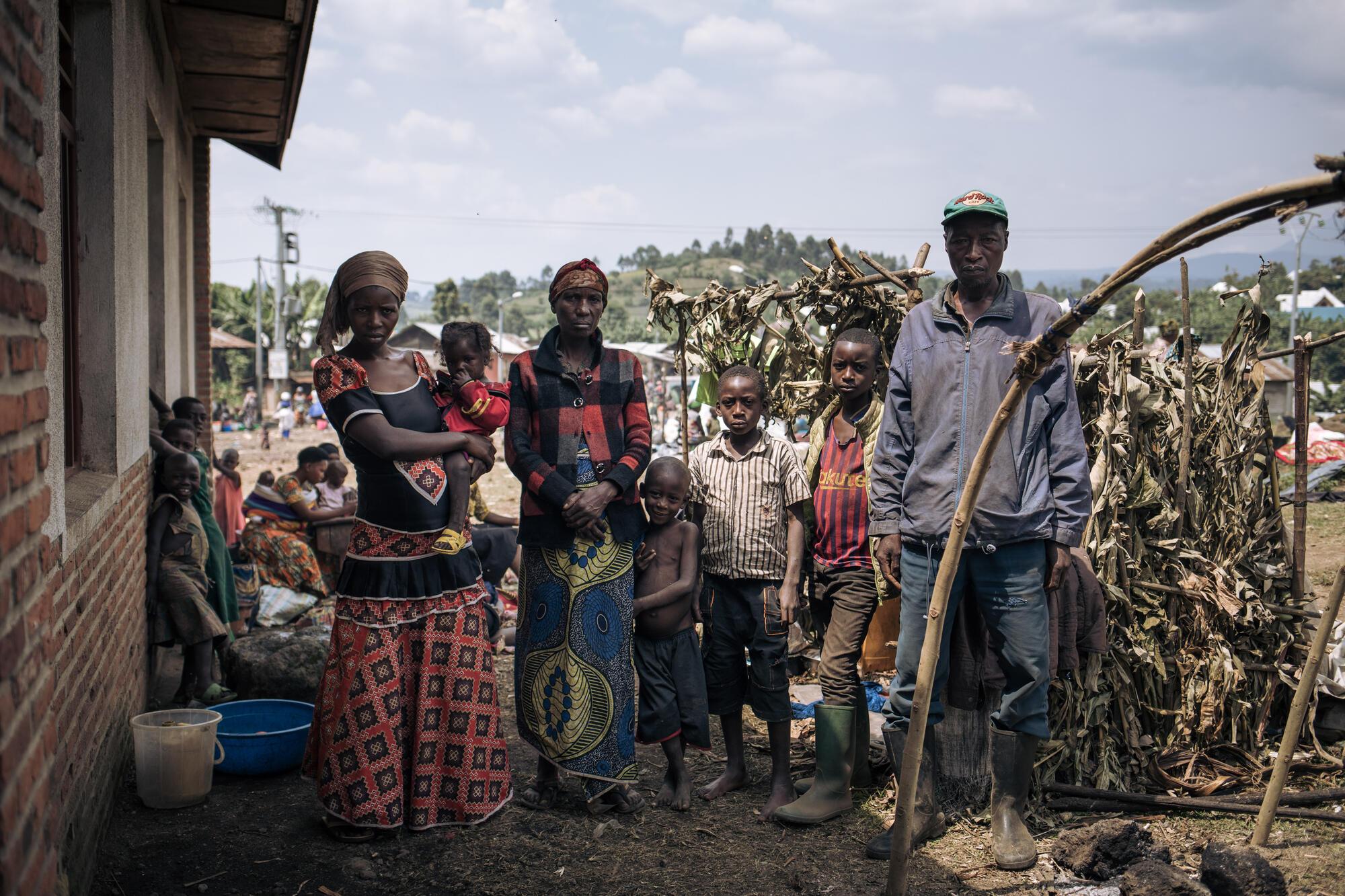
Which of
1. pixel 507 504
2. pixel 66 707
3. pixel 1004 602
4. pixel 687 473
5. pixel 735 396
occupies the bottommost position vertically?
pixel 507 504

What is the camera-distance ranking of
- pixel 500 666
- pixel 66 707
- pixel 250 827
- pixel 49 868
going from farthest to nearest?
pixel 500 666 → pixel 250 827 → pixel 66 707 → pixel 49 868

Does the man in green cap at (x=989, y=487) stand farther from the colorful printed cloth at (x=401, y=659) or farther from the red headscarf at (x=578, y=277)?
the colorful printed cloth at (x=401, y=659)

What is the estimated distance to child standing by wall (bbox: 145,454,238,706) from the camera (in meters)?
5.67

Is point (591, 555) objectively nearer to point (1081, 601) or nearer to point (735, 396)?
→ point (735, 396)

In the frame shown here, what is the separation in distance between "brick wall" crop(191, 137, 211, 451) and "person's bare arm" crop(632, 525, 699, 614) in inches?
276

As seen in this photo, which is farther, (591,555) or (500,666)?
(500,666)

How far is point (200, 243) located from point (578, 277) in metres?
7.20

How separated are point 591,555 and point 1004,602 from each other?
1529 mm

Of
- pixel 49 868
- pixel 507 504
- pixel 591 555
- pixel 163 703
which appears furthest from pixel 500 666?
pixel 507 504

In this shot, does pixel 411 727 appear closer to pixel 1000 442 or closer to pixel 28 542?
pixel 28 542

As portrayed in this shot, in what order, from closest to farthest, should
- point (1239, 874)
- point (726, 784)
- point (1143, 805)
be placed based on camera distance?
point (1239, 874) < point (1143, 805) < point (726, 784)

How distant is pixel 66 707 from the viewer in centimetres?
326

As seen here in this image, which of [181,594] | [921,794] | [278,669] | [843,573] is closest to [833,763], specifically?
[921,794]

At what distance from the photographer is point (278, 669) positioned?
5.49 metres
